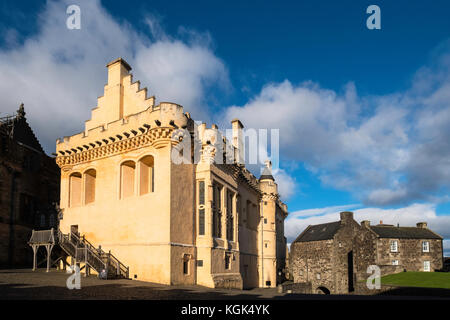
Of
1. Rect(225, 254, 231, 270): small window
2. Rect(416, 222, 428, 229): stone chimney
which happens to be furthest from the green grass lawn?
Rect(416, 222, 428, 229): stone chimney

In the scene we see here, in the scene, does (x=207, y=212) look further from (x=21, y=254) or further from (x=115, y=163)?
(x=21, y=254)

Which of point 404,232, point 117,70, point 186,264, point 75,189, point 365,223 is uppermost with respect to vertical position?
point 117,70

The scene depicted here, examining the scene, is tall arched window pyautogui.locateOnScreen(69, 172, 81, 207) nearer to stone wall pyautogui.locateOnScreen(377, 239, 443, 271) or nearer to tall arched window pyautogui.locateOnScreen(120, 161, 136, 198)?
tall arched window pyautogui.locateOnScreen(120, 161, 136, 198)

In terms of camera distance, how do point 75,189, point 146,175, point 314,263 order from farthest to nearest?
point 314,263 < point 75,189 < point 146,175

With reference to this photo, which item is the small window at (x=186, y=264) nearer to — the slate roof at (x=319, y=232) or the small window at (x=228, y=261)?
the small window at (x=228, y=261)

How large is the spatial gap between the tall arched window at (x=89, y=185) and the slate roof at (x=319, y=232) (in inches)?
1321

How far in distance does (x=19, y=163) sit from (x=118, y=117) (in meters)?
10.0

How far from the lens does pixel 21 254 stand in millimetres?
29812

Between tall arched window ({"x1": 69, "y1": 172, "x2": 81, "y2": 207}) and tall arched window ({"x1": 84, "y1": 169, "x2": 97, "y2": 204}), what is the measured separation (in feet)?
3.58

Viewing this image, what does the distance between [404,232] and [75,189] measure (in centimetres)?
4214

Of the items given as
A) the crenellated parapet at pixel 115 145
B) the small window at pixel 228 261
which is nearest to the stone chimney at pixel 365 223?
the small window at pixel 228 261

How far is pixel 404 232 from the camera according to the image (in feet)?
165

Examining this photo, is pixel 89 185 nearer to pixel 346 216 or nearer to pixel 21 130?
pixel 21 130

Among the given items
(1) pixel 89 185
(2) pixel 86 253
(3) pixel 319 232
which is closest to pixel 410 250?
(3) pixel 319 232
